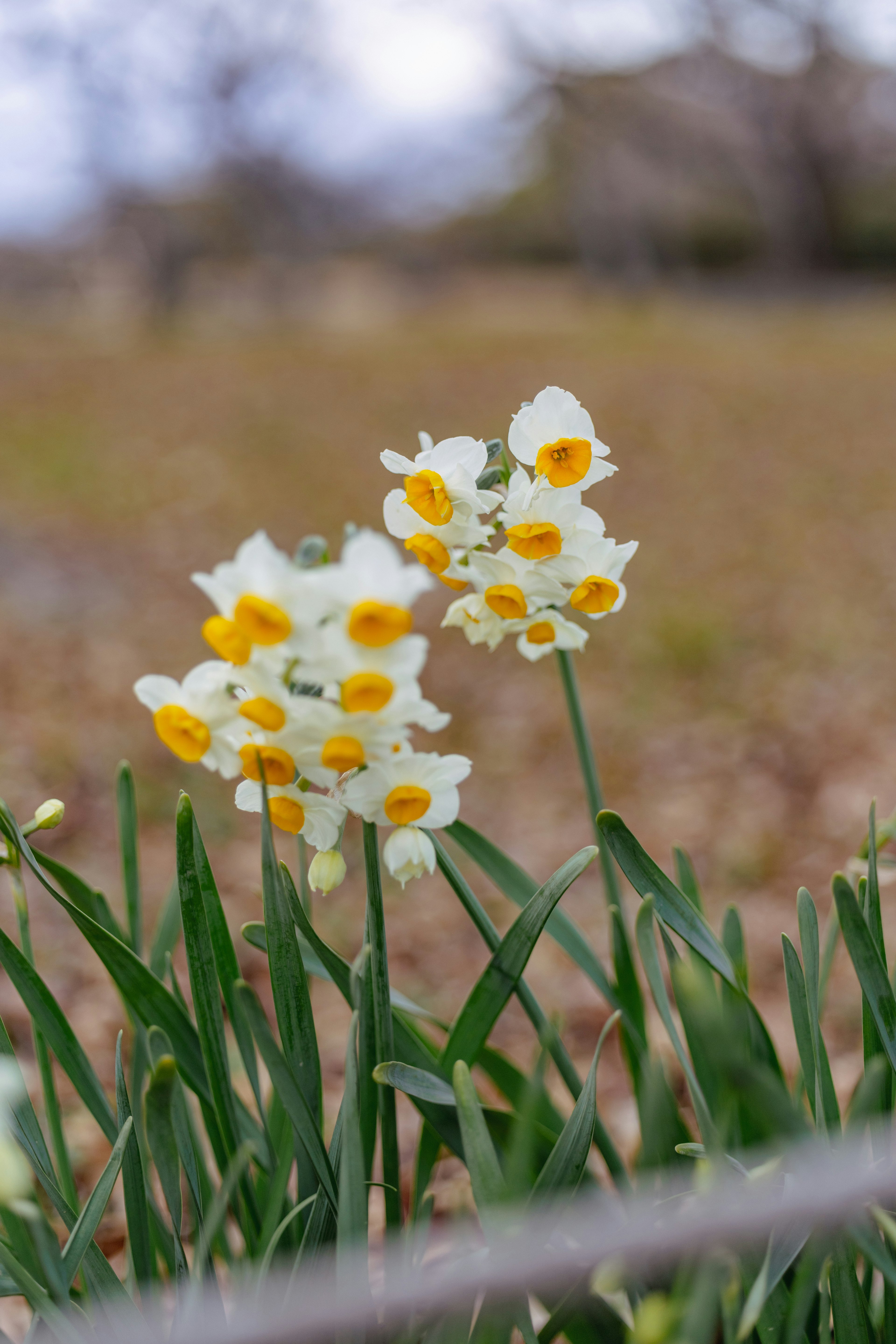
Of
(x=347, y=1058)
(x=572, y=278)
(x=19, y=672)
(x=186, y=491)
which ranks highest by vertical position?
(x=572, y=278)

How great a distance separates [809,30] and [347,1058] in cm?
2467

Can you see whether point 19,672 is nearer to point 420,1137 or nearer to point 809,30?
point 420,1137

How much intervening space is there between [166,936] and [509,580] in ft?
1.99

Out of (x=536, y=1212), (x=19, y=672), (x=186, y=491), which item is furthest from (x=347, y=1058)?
(x=186, y=491)

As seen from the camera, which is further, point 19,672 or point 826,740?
point 19,672

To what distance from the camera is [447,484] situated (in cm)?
76

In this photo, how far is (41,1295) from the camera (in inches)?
25.0

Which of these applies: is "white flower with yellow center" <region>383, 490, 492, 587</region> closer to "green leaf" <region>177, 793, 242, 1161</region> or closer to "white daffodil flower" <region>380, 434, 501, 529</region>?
"white daffodil flower" <region>380, 434, 501, 529</region>

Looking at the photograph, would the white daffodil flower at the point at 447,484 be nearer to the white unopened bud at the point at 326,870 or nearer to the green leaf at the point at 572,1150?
the white unopened bud at the point at 326,870

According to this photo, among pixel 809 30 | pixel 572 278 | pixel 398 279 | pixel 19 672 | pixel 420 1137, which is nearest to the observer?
pixel 420 1137

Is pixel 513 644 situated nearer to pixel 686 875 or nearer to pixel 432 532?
pixel 686 875

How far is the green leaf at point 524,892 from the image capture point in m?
1.00

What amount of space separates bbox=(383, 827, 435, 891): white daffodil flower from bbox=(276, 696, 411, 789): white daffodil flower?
9cm

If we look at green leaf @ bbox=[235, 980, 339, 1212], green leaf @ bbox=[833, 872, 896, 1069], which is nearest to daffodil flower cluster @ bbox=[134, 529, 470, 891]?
green leaf @ bbox=[235, 980, 339, 1212]
